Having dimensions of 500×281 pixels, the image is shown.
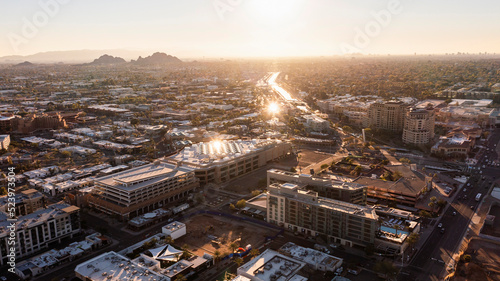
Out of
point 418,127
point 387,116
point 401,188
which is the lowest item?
point 401,188

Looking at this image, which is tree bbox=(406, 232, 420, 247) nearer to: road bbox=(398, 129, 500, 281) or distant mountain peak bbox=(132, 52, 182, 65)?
road bbox=(398, 129, 500, 281)

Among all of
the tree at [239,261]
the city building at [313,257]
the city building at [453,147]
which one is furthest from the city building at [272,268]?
the city building at [453,147]

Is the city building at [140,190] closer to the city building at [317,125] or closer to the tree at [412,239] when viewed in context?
the tree at [412,239]

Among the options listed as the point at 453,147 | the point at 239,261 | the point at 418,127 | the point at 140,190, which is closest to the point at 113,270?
the point at 239,261

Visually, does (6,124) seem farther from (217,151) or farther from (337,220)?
(337,220)

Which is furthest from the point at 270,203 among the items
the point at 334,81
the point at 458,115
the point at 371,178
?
the point at 334,81

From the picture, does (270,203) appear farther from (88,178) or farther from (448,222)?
(88,178)

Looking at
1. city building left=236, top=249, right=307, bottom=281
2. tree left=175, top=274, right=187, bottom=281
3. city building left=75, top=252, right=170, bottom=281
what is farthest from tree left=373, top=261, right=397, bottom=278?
city building left=75, top=252, right=170, bottom=281
